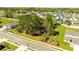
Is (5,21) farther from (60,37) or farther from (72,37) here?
(72,37)

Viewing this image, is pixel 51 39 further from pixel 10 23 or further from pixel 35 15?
pixel 10 23

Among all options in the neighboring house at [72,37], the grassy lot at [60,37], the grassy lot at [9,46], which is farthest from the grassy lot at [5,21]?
the neighboring house at [72,37]

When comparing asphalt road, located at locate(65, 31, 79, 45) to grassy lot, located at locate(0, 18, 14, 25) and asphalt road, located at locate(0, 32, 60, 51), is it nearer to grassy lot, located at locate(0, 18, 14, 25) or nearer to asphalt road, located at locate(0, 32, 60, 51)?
asphalt road, located at locate(0, 32, 60, 51)

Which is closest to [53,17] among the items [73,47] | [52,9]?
[52,9]

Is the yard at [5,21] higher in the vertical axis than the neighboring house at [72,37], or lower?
higher

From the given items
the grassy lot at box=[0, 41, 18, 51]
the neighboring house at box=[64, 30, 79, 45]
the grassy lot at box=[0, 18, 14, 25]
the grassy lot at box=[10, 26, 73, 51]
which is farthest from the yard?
the neighboring house at box=[64, 30, 79, 45]

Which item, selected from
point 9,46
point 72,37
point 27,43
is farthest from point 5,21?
point 72,37

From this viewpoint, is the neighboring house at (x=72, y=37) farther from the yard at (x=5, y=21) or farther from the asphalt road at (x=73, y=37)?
the yard at (x=5, y=21)

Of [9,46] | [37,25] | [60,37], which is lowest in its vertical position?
[9,46]

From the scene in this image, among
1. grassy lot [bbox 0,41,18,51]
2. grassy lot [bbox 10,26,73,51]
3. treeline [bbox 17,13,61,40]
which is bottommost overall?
grassy lot [bbox 0,41,18,51]
